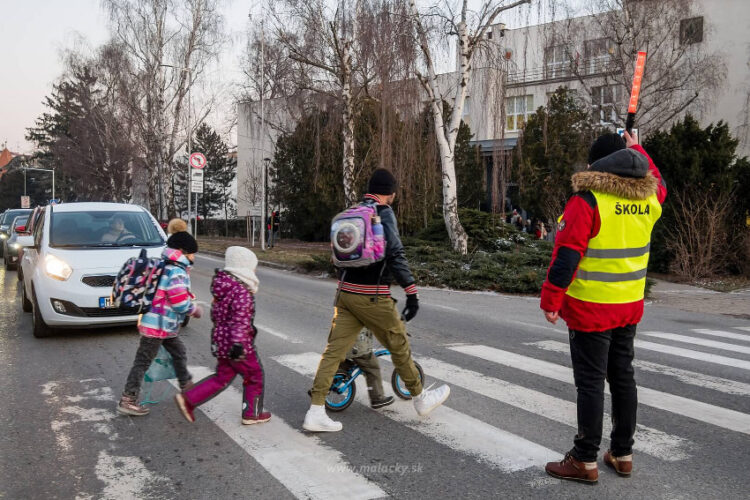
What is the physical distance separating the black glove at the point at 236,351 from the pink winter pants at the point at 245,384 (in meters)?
0.09

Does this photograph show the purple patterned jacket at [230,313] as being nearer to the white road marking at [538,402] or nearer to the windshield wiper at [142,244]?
the white road marking at [538,402]

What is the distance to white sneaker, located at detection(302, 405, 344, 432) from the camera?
471cm

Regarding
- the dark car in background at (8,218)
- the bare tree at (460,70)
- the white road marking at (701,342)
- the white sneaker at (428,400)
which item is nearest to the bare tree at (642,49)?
the bare tree at (460,70)

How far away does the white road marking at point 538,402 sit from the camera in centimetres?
454

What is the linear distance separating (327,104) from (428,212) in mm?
8147

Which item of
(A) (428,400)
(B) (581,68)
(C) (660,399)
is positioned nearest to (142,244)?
(A) (428,400)

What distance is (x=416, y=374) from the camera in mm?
4922

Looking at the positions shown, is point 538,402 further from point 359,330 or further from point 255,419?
point 255,419

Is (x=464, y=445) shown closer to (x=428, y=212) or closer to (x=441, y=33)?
(x=441, y=33)

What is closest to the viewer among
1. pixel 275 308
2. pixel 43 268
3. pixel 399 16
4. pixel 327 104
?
pixel 43 268

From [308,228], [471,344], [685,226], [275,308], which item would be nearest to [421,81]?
[685,226]

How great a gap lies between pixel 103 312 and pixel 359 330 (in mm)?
4602

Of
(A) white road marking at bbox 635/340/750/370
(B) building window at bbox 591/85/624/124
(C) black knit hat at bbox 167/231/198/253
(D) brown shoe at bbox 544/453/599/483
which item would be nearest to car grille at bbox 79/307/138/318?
(C) black knit hat at bbox 167/231/198/253

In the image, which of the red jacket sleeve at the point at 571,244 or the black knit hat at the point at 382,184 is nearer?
the red jacket sleeve at the point at 571,244
